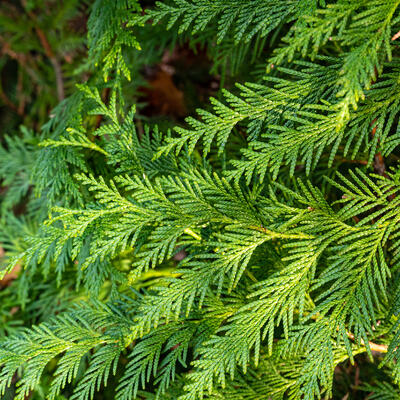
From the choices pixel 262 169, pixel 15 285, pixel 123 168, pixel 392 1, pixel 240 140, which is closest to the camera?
pixel 392 1

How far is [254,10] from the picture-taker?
0.92 m

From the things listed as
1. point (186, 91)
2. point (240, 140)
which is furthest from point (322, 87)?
point (186, 91)

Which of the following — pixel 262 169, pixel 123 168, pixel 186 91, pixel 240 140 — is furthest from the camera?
pixel 186 91

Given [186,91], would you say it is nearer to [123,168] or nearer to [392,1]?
[123,168]

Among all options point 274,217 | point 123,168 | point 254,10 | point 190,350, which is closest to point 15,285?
point 190,350

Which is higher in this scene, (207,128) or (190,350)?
(207,128)

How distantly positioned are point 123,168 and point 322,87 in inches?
19.4

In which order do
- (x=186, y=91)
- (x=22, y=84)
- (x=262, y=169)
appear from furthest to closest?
(x=22, y=84) < (x=186, y=91) < (x=262, y=169)

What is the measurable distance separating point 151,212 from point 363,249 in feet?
1.51

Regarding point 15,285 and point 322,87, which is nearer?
point 322,87

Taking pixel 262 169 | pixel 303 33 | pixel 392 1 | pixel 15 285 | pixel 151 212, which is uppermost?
pixel 392 1

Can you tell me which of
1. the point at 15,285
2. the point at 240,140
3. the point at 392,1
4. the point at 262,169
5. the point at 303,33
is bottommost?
the point at 15,285

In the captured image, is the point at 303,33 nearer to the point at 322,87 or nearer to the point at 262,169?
the point at 322,87

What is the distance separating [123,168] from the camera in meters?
0.99
